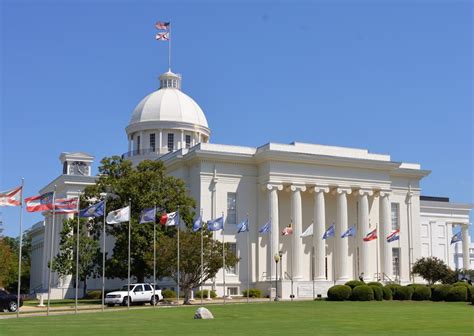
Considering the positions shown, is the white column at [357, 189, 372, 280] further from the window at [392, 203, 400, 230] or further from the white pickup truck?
the white pickup truck

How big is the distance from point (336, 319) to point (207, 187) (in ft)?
114

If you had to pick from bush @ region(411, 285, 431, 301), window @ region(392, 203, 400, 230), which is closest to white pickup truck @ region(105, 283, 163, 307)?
bush @ region(411, 285, 431, 301)

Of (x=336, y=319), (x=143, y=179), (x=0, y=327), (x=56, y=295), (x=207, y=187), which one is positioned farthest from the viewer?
(x=56, y=295)

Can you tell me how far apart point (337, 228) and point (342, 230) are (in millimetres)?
618

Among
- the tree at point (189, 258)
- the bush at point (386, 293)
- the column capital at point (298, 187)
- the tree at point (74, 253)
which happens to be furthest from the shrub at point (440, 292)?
the tree at point (74, 253)

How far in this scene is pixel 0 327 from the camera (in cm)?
2958

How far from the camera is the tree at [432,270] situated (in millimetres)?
69500

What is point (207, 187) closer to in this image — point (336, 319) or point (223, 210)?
point (223, 210)

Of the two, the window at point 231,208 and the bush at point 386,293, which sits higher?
the window at point 231,208

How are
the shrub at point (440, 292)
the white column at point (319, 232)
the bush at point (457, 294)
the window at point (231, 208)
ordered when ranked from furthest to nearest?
the window at point (231, 208) → the white column at point (319, 232) → the shrub at point (440, 292) → the bush at point (457, 294)

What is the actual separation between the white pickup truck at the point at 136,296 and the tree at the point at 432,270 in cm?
2879

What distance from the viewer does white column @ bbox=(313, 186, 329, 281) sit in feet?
221

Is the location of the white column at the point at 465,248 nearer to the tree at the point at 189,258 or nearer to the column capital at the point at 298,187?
the column capital at the point at 298,187

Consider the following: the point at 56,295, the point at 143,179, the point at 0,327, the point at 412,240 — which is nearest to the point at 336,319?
the point at 0,327
